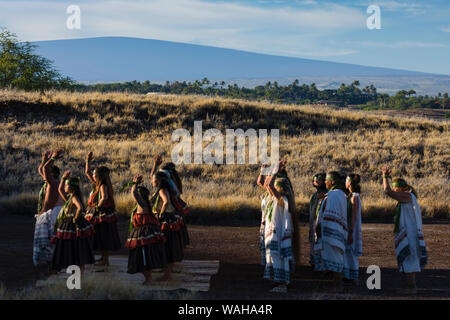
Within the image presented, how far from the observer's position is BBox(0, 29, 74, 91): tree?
41656 mm

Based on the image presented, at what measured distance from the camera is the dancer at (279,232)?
26.2ft

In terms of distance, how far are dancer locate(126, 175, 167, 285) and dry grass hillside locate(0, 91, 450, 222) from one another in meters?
7.65

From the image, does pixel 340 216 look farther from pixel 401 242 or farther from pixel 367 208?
pixel 367 208

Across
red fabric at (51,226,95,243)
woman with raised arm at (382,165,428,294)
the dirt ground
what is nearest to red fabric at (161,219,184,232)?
the dirt ground

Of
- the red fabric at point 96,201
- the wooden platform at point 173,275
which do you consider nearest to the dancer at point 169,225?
the wooden platform at point 173,275

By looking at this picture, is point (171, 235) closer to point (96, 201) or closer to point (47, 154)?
point (96, 201)

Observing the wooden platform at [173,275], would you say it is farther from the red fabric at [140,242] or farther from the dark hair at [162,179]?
the dark hair at [162,179]

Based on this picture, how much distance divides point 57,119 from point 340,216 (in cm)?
2727

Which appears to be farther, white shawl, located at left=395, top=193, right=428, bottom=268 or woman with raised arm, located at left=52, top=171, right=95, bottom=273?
woman with raised arm, located at left=52, top=171, right=95, bottom=273

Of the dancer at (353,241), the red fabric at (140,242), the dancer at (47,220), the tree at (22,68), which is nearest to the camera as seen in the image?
the red fabric at (140,242)

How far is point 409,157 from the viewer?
30.3 meters

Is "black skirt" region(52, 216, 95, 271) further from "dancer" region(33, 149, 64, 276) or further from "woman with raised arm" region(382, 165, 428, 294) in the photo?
"woman with raised arm" region(382, 165, 428, 294)

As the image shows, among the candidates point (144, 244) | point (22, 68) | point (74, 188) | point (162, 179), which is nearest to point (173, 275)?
point (144, 244)

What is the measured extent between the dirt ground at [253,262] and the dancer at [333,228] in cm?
48
